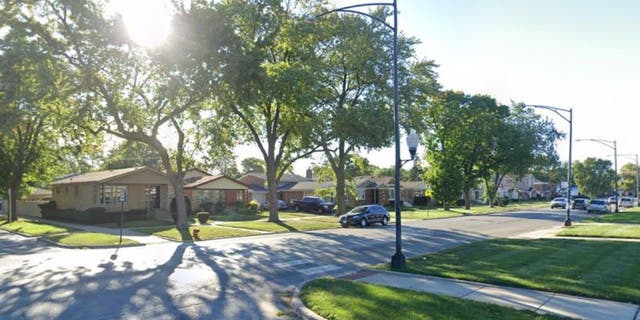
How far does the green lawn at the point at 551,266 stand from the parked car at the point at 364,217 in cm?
1347

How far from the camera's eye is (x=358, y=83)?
3909cm

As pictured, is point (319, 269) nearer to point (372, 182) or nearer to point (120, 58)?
point (120, 58)

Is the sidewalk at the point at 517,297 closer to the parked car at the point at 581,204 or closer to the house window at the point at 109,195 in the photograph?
the house window at the point at 109,195

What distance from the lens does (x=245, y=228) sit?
30.5 meters

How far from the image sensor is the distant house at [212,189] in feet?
155

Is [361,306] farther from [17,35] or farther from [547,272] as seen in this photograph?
[17,35]

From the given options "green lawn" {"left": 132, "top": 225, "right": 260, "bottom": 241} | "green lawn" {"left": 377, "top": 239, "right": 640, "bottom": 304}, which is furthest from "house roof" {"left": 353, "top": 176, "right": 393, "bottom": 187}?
"green lawn" {"left": 377, "top": 239, "right": 640, "bottom": 304}

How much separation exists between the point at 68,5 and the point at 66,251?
12.5m

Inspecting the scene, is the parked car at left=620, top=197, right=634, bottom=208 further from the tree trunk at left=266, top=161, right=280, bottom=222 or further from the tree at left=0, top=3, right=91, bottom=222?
the tree at left=0, top=3, right=91, bottom=222

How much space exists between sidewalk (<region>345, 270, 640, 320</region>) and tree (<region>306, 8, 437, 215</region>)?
21.0 meters


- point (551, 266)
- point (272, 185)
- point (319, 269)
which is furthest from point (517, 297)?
point (272, 185)

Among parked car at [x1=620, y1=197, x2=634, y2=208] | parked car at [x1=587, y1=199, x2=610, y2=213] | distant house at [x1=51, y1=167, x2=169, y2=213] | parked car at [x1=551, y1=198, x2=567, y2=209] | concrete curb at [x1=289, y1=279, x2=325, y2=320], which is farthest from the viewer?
parked car at [x1=620, y1=197, x2=634, y2=208]

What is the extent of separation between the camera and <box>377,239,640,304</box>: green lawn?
421 inches

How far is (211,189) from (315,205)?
464 inches
